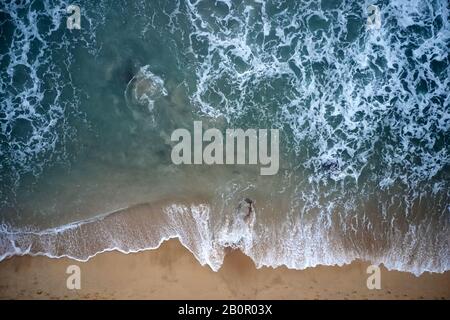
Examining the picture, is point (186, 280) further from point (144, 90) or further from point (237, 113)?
point (144, 90)

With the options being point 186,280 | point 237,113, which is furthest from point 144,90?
point 186,280

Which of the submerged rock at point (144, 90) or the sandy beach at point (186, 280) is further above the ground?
the submerged rock at point (144, 90)

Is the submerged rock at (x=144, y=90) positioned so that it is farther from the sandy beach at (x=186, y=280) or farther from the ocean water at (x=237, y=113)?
the sandy beach at (x=186, y=280)

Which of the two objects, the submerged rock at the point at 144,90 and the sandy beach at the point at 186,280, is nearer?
the sandy beach at the point at 186,280

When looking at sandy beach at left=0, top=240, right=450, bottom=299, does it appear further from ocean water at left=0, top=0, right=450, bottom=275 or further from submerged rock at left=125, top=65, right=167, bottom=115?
submerged rock at left=125, top=65, right=167, bottom=115

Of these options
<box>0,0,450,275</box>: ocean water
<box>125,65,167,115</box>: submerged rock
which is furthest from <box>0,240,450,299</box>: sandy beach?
<box>125,65,167,115</box>: submerged rock

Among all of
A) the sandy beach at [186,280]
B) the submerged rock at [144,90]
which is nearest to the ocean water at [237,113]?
the submerged rock at [144,90]

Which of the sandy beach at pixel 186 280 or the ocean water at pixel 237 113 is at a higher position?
the ocean water at pixel 237 113
